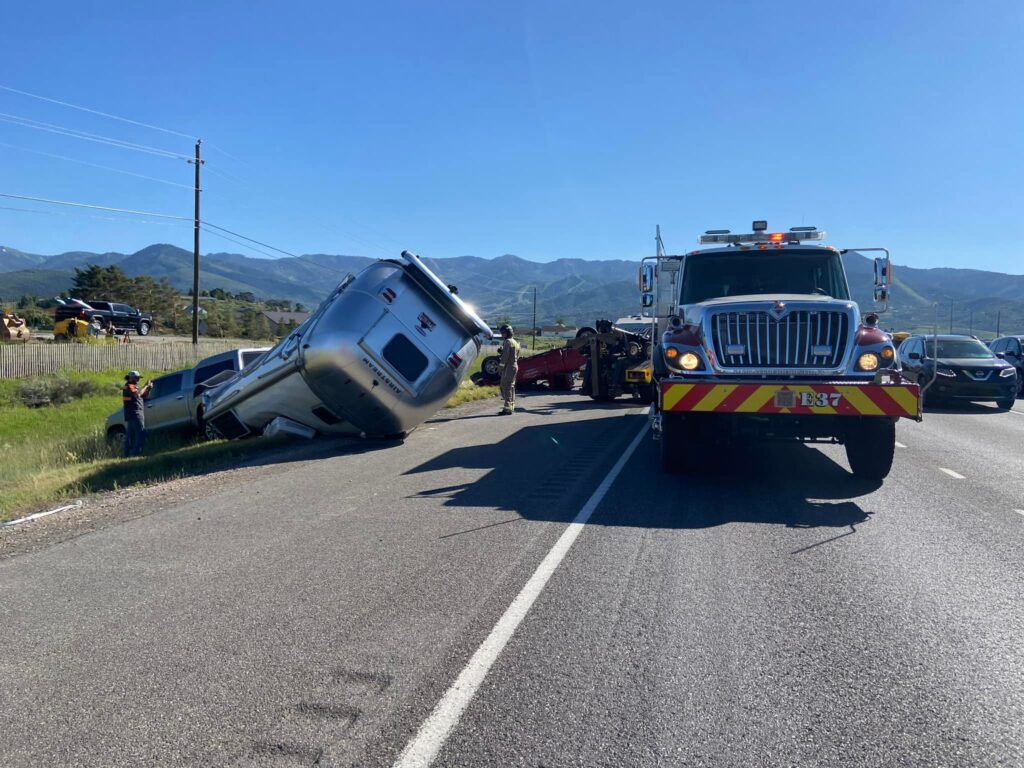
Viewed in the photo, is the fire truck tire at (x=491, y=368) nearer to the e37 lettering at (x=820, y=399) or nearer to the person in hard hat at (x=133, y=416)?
the person in hard hat at (x=133, y=416)

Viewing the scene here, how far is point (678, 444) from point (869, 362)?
7.25ft

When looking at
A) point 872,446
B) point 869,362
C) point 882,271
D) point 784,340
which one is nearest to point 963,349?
point 882,271

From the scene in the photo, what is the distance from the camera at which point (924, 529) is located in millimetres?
6582

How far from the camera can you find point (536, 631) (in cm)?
426

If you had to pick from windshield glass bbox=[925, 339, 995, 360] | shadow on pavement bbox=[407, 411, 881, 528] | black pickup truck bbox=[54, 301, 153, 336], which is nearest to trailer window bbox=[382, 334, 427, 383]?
shadow on pavement bbox=[407, 411, 881, 528]

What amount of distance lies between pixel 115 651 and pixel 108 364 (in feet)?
111

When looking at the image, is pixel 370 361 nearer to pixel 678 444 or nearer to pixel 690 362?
pixel 678 444

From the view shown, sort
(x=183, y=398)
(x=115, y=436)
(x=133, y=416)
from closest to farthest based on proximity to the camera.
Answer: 1. (x=133, y=416)
2. (x=183, y=398)
3. (x=115, y=436)

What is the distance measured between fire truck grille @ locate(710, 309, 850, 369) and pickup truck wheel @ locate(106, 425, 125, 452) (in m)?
13.0

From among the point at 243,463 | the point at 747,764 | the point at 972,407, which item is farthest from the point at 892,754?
the point at 972,407

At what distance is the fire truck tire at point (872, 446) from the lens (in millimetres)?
8320

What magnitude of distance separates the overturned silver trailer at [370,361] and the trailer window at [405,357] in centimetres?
2

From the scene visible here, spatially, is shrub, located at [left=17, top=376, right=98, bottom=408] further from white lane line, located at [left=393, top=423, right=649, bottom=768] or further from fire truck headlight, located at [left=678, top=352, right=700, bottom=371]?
white lane line, located at [left=393, top=423, right=649, bottom=768]

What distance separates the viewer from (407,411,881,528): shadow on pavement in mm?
6988
